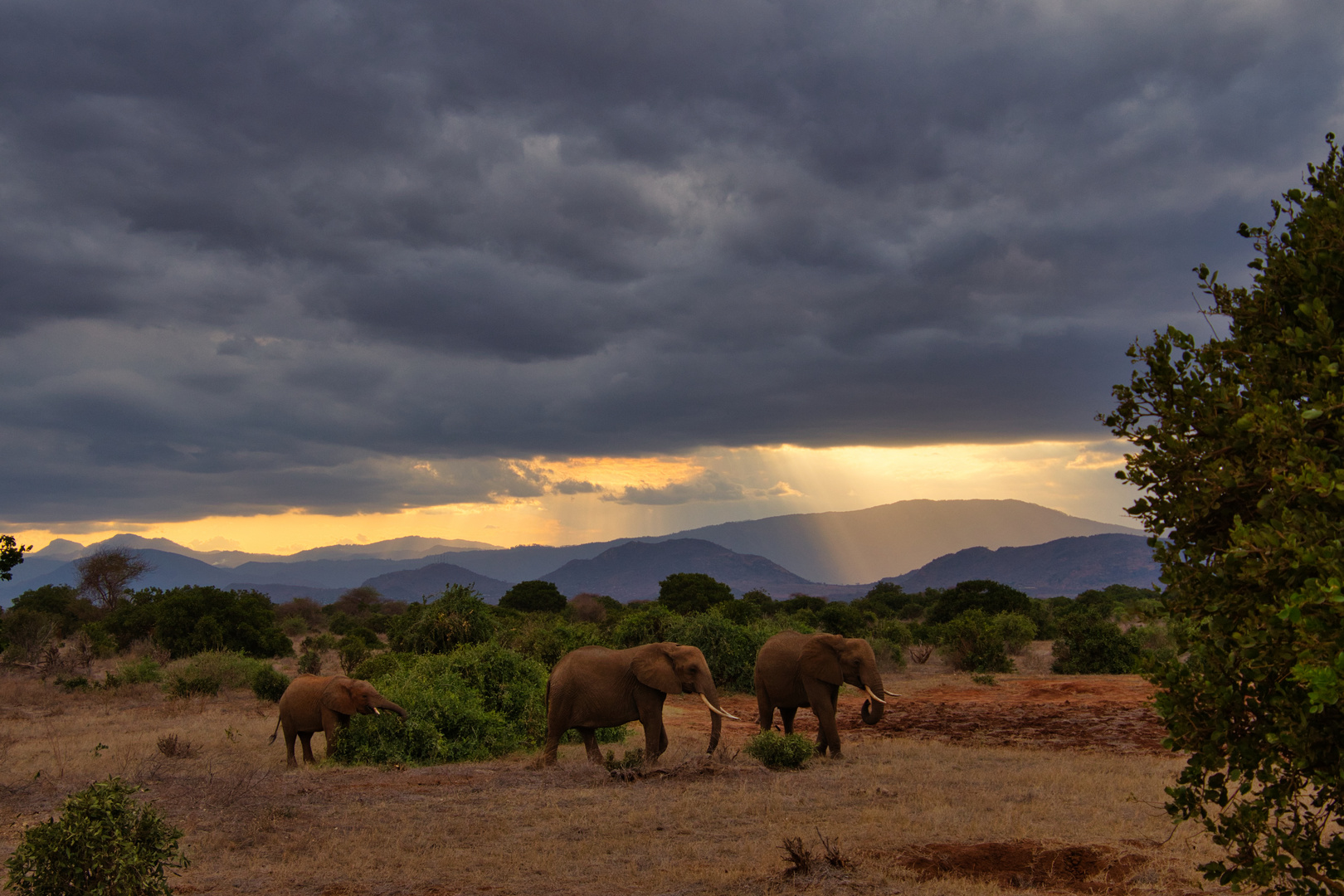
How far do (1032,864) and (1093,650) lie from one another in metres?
33.1

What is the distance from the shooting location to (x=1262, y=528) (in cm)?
410

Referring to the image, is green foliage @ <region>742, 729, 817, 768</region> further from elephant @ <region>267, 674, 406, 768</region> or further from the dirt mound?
elephant @ <region>267, 674, 406, 768</region>

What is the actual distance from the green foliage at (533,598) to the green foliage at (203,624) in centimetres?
2424

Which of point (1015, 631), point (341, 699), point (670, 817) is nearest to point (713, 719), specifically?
point (670, 817)

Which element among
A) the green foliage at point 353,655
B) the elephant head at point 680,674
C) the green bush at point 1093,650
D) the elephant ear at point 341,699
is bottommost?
the green bush at point 1093,650

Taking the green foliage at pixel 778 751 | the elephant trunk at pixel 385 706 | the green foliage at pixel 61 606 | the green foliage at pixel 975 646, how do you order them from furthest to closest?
the green foliage at pixel 61 606, the green foliage at pixel 975 646, the elephant trunk at pixel 385 706, the green foliage at pixel 778 751

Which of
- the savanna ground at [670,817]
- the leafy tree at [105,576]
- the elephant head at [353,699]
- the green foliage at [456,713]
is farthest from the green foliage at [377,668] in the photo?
the leafy tree at [105,576]

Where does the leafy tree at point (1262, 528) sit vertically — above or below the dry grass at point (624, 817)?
above

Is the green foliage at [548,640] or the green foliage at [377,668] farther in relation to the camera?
the green foliage at [548,640]

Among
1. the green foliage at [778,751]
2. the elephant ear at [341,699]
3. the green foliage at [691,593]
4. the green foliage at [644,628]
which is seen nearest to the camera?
the green foliage at [778,751]

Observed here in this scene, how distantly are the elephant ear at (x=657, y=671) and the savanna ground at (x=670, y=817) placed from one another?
1361 millimetres

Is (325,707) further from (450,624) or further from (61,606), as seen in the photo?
(61,606)

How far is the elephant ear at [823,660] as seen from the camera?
16938 millimetres

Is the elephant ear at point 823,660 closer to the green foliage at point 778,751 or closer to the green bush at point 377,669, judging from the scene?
the green foliage at point 778,751
